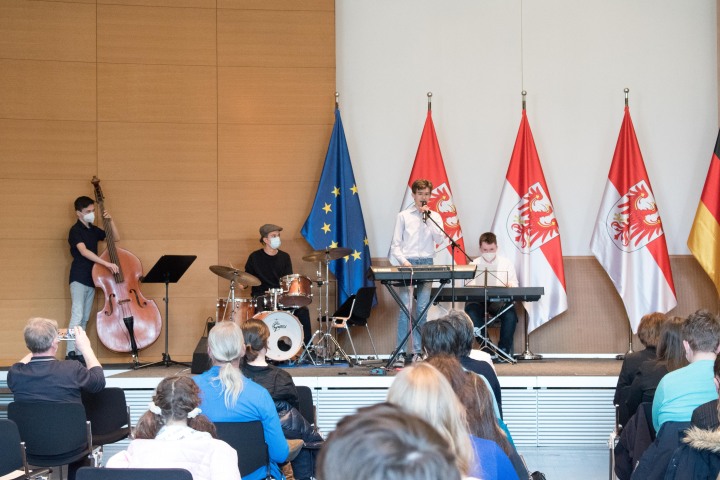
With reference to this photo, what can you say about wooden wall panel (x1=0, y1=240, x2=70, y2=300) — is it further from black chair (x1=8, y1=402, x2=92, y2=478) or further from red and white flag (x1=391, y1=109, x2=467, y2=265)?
black chair (x1=8, y1=402, x2=92, y2=478)

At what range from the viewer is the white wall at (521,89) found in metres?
9.12

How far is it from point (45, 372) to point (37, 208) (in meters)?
4.62

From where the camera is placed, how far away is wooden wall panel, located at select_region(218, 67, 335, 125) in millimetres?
8922

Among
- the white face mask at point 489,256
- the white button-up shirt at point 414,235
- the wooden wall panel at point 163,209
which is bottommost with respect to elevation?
the white face mask at point 489,256

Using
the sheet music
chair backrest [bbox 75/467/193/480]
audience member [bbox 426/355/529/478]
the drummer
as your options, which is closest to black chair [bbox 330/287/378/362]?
the drummer

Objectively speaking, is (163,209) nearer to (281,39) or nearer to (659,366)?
(281,39)

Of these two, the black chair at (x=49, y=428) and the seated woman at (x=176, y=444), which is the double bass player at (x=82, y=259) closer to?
the black chair at (x=49, y=428)

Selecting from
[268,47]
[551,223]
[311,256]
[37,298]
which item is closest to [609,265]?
[551,223]

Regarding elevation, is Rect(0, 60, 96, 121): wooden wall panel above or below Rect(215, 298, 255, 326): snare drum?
above

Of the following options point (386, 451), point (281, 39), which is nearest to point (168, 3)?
point (281, 39)

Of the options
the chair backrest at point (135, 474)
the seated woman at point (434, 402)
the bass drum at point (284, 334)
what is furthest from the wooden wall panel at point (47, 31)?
the seated woman at point (434, 402)

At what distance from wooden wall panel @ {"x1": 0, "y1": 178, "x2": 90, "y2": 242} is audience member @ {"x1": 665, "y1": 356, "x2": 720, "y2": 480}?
724 centimetres

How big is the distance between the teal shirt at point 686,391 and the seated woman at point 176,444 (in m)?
1.82

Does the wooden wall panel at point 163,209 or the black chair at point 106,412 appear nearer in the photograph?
the black chair at point 106,412
